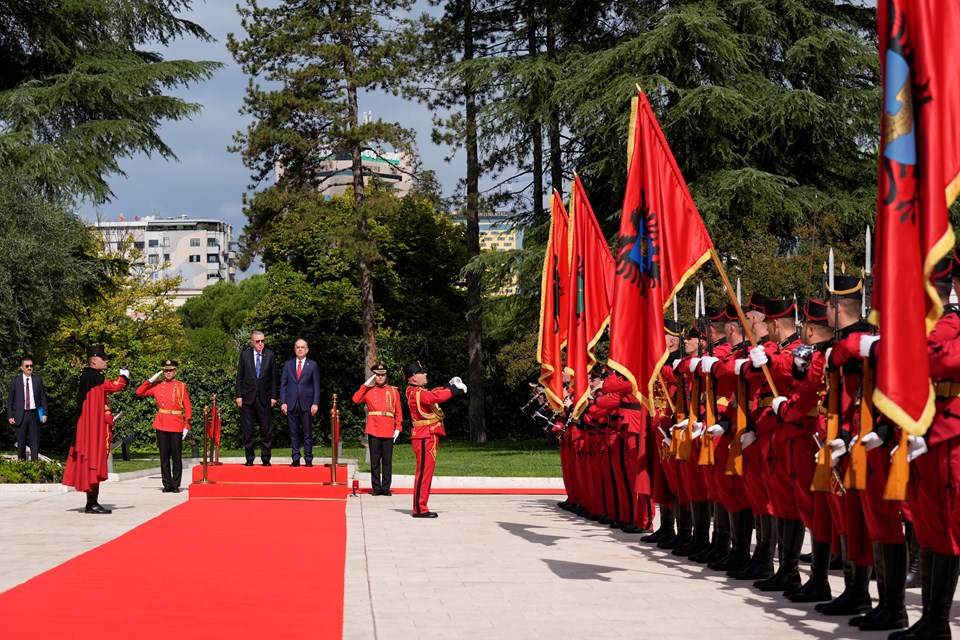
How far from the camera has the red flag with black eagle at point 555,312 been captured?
583 inches

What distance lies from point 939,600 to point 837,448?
113 cm

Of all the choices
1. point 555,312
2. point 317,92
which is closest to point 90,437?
point 555,312

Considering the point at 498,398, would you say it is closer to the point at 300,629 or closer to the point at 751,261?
the point at 751,261

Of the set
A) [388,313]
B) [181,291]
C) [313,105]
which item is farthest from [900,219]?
[181,291]

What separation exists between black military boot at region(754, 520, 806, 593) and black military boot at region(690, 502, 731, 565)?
4.40ft

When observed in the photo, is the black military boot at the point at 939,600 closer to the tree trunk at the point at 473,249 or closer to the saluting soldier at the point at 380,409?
the saluting soldier at the point at 380,409

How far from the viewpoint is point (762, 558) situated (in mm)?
10000

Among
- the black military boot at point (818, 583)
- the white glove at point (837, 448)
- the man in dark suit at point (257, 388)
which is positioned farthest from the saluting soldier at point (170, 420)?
the white glove at point (837, 448)

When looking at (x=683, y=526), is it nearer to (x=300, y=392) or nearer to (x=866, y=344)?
(x=866, y=344)

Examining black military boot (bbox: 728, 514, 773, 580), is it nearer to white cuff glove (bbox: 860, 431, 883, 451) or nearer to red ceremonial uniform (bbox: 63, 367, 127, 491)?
white cuff glove (bbox: 860, 431, 883, 451)

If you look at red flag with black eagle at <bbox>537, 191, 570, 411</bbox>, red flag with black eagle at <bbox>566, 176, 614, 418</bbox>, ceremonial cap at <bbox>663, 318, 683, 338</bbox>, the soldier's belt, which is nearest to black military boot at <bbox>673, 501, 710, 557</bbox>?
ceremonial cap at <bbox>663, 318, 683, 338</bbox>

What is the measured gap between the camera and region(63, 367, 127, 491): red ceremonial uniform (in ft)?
50.3

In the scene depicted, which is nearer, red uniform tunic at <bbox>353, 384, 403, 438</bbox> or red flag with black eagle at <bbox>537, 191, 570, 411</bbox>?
red flag with black eagle at <bbox>537, 191, 570, 411</bbox>

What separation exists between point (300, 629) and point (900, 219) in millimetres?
4235
